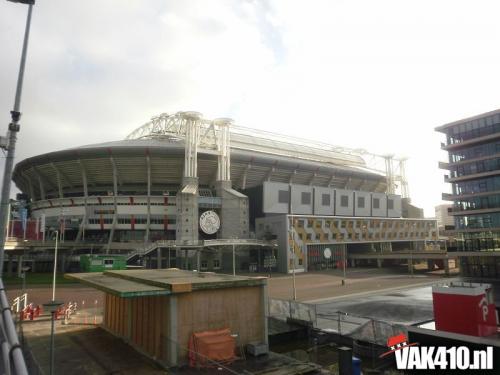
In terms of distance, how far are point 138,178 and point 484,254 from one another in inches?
2676

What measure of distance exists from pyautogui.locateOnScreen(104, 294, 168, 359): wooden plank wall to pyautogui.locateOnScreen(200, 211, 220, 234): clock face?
52474mm

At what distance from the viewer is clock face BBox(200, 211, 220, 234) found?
254 feet

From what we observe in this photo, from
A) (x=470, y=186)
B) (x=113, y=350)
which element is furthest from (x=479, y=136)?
(x=113, y=350)

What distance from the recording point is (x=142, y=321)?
66.8ft

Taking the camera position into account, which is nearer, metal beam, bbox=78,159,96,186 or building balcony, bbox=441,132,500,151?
building balcony, bbox=441,132,500,151

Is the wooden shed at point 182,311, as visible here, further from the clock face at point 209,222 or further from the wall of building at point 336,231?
the clock face at point 209,222

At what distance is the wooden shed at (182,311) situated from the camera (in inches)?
Result: 699

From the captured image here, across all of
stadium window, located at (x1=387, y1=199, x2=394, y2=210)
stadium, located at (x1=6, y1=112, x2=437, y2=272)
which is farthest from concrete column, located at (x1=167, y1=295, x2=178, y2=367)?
stadium window, located at (x1=387, y1=199, x2=394, y2=210)

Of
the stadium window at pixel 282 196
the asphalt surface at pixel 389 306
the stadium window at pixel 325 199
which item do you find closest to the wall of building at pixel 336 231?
the stadium window at pixel 282 196

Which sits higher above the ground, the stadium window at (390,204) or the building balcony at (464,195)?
the stadium window at (390,204)

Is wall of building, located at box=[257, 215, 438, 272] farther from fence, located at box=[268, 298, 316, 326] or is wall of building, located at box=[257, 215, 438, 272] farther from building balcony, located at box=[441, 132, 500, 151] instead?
fence, located at box=[268, 298, 316, 326]

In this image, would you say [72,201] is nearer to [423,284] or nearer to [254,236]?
[254,236]

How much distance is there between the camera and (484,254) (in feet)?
187

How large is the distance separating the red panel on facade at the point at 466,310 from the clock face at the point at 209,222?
197 feet
